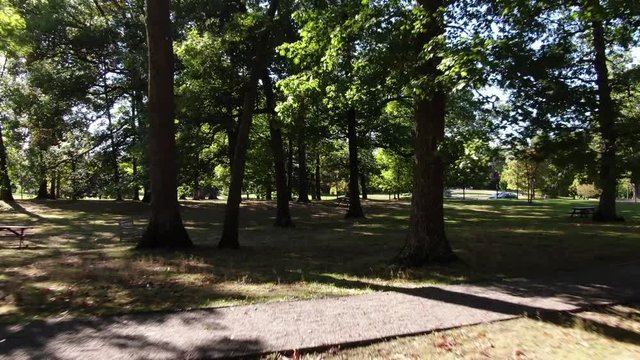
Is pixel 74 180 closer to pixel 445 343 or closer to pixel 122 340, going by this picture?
pixel 122 340

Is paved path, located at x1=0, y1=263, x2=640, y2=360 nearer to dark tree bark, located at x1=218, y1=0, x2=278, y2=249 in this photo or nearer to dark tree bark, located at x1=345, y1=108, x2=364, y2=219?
dark tree bark, located at x1=218, y1=0, x2=278, y2=249

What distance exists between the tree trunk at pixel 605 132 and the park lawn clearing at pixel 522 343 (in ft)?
54.8

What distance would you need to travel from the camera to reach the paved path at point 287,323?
17.9ft

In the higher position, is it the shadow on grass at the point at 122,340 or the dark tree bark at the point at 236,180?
the dark tree bark at the point at 236,180

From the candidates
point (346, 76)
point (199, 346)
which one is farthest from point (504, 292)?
point (346, 76)

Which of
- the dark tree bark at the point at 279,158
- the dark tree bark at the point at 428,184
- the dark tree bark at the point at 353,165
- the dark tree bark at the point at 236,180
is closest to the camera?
the dark tree bark at the point at 428,184

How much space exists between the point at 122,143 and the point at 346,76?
23.3 meters

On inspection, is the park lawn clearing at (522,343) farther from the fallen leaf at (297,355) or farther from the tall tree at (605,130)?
the tall tree at (605,130)

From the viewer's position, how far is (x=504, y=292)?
8.12 m

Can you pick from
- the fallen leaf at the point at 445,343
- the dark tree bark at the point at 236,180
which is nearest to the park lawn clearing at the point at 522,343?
the fallen leaf at the point at 445,343

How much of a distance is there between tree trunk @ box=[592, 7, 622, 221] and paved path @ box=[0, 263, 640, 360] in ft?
48.7

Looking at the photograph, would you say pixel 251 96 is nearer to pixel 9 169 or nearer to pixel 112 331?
pixel 112 331

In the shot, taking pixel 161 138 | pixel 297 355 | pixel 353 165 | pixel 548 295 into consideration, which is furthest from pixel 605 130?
pixel 297 355

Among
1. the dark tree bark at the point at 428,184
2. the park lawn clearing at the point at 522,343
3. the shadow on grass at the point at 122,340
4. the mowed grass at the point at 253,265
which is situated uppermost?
the dark tree bark at the point at 428,184
